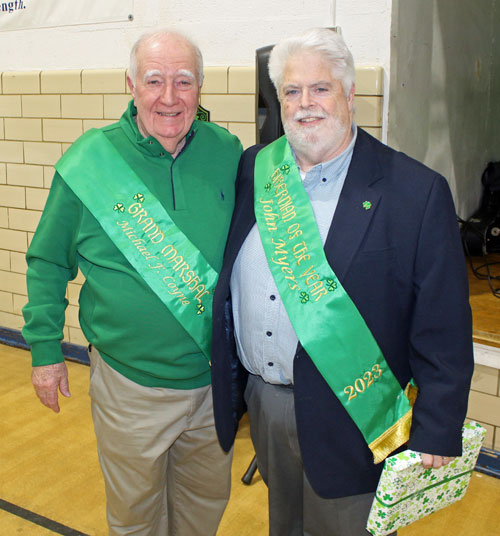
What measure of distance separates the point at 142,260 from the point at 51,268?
0.27 m

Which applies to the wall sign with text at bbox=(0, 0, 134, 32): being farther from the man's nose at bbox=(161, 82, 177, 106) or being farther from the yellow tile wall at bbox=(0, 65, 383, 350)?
the man's nose at bbox=(161, 82, 177, 106)

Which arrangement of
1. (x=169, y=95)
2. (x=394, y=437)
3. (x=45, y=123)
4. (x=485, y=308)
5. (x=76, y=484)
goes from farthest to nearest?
(x=45, y=123), (x=485, y=308), (x=76, y=484), (x=169, y=95), (x=394, y=437)

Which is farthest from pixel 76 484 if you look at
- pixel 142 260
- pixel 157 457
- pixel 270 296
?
pixel 270 296

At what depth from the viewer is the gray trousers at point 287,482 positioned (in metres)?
1.49

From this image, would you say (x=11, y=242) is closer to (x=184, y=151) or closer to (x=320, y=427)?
(x=184, y=151)

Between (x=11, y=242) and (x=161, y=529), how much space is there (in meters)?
2.53

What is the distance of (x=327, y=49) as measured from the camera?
1.38 meters

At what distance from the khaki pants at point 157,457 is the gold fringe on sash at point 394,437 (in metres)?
0.54

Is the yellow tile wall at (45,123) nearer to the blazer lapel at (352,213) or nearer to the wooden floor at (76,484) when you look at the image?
the wooden floor at (76,484)

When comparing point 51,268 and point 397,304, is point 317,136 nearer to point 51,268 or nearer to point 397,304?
point 397,304

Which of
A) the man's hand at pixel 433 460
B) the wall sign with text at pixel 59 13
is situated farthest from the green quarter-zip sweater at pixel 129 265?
the wall sign with text at pixel 59 13

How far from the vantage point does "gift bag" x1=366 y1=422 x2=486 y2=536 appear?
1.32 m

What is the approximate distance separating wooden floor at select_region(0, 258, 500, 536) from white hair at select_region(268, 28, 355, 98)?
1542 millimetres


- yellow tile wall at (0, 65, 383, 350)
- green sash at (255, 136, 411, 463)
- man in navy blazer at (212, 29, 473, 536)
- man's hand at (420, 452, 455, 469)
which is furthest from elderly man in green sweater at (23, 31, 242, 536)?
yellow tile wall at (0, 65, 383, 350)
